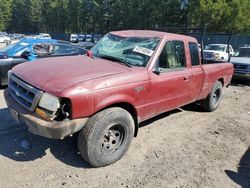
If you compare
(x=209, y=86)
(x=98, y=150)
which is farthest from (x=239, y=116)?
(x=98, y=150)

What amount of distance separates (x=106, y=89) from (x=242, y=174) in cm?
237

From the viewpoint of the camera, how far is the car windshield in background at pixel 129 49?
4.33m

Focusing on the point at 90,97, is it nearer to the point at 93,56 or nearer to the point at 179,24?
the point at 93,56

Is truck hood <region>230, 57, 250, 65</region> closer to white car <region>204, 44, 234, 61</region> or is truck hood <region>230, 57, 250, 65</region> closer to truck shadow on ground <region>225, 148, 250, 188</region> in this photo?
white car <region>204, 44, 234, 61</region>

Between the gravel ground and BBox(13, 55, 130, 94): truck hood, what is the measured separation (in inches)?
45.3

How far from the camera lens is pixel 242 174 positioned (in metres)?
3.98

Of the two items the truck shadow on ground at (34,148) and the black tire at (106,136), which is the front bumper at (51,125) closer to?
the black tire at (106,136)

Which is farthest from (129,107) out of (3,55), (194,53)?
(3,55)

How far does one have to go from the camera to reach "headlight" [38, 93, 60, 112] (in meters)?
→ 3.23

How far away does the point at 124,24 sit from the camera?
45062 millimetres

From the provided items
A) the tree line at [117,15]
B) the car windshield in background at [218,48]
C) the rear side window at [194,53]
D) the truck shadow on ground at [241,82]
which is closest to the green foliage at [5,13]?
the tree line at [117,15]

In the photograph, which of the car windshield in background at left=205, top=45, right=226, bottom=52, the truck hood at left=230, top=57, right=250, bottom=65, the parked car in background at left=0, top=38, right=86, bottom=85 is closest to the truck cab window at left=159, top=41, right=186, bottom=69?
the parked car in background at left=0, top=38, right=86, bottom=85

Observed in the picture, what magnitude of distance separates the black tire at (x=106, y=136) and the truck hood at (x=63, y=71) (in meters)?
0.54

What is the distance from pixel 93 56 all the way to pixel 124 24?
137 feet
